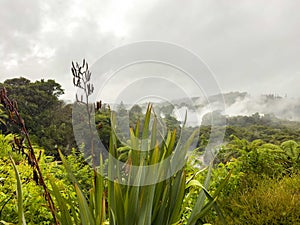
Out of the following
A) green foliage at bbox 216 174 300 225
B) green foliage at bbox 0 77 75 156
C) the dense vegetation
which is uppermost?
green foliage at bbox 0 77 75 156

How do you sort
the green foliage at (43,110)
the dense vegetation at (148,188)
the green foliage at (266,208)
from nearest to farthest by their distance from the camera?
the dense vegetation at (148,188), the green foliage at (266,208), the green foliage at (43,110)

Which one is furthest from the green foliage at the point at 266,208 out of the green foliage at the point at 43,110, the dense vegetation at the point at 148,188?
the green foliage at the point at 43,110

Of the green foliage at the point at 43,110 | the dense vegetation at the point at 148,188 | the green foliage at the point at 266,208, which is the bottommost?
the green foliage at the point at 266,208

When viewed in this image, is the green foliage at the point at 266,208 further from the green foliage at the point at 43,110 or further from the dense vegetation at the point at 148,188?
the green foliage at the point at 43,110

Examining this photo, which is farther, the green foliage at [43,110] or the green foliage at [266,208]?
the green foliage at [43,110]

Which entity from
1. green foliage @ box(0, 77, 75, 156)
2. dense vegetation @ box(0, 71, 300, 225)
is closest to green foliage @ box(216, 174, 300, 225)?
dense vegetation @ box(0, 71, 300, 225)

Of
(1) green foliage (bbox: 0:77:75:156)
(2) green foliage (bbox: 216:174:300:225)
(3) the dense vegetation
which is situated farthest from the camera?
(1) green foliage (bbox: 0:77:75:156)

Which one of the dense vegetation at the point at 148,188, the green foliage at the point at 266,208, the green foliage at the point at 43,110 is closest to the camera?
the dense vegetation at the point at 148,188

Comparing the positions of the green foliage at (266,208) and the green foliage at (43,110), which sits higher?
the green foliage at (43,110)

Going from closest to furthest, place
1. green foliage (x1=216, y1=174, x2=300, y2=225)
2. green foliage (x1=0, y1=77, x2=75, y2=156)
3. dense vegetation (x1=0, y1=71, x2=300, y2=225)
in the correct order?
dense vegetation (x1=0, y1=71, x2=300, y2=225) < green foliage (x1=216, y1=174, x2=300, y2=225) < green foliage (x1=0, y1=77, x2=75, y2=156)

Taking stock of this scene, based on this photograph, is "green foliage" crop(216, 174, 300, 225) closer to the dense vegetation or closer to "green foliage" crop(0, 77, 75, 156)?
the dense vegetation

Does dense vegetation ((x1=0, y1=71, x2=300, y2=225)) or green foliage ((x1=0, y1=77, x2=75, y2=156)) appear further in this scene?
green foliage ((x1=0, y1=77, x2=75, y2=156))

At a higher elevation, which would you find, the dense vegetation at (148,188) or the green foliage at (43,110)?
the green foliage at (43,110)

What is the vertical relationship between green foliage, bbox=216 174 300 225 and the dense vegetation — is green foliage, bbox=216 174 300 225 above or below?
below
